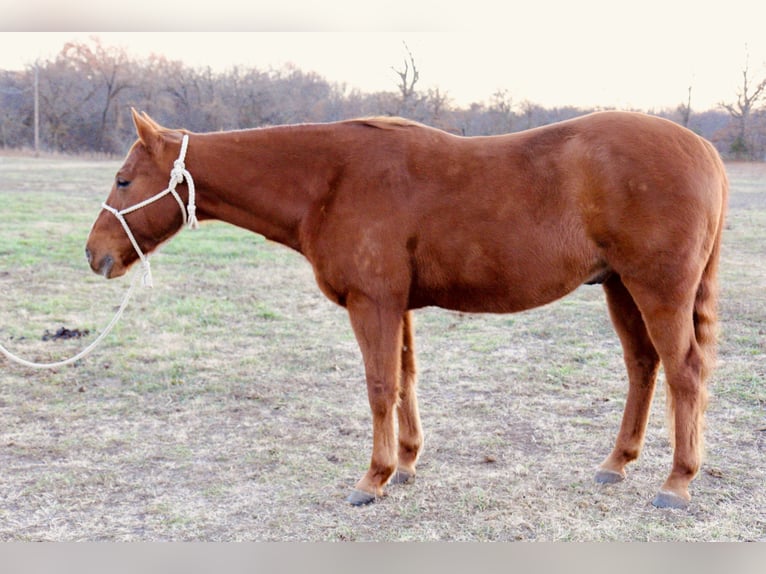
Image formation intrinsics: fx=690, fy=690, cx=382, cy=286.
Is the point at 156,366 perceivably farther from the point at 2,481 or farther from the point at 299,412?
the point at 2,481

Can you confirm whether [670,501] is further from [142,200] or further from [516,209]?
[142,200]

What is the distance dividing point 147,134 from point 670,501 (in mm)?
3569

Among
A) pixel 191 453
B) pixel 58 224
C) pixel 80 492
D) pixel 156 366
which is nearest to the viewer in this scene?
pixel 80 492

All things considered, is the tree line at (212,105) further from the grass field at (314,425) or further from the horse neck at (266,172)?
the horse neck at (266,172)

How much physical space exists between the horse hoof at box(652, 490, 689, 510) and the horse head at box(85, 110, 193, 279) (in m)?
3.13

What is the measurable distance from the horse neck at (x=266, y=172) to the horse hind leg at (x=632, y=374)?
1.88 metres

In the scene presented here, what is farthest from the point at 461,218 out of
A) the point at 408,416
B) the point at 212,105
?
the point at 212,105

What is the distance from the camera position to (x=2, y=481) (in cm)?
420

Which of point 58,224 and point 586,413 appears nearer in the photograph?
point 586,413

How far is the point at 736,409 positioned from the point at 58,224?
12.4 meters

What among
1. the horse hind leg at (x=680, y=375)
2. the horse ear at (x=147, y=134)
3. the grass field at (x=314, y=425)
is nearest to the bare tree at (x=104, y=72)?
the grass field at (x=314, y=425)

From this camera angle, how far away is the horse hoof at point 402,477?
423cm

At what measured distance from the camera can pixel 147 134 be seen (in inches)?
153

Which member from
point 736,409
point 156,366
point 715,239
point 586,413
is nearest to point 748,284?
point 736,409
